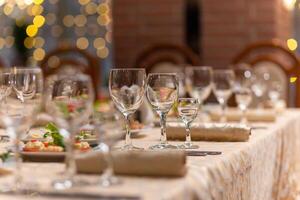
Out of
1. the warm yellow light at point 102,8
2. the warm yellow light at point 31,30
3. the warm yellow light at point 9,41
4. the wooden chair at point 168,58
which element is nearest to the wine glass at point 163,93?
the wooden chair at point 168,58

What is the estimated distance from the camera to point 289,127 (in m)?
2.37

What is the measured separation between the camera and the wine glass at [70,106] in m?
1.12

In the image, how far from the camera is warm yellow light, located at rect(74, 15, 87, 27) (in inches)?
246

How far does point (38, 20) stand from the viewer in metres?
6.62

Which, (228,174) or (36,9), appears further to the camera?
(36,9)

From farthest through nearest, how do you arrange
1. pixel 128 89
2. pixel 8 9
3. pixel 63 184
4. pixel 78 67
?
pixel 8 9
pixel 78 67
pixel 128 89
pixel 63 184

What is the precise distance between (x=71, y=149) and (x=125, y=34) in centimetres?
362

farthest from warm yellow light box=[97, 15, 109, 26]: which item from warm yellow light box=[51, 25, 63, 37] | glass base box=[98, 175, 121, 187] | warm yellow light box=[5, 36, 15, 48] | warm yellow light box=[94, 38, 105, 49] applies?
glass base box=[98, 175, 121, 187]

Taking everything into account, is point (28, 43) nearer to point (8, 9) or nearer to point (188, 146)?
point (8, 9)

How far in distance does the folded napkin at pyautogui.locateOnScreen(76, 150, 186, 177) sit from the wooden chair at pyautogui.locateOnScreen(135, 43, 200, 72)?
266 cm

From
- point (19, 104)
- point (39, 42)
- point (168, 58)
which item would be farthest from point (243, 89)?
point (39, 42)

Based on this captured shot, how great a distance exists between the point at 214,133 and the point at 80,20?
4.69 meters

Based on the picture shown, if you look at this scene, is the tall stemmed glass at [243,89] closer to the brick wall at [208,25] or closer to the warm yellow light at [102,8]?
the brick wall at [208,25]

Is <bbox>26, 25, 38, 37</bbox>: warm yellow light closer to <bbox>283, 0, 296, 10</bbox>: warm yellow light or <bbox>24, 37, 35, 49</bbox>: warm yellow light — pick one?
<bbox>24, 37, 35, 49</bbox>: warm yellow light
